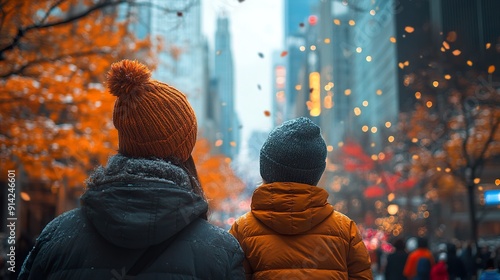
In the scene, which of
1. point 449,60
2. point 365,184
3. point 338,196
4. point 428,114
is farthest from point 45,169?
point 338,196

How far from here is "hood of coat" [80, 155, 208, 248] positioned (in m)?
2.27

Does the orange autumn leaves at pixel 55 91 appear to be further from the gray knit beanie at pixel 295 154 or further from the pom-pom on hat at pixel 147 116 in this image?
the pom-pom on hat at pixel 147 116

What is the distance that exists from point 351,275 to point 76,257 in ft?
4.93

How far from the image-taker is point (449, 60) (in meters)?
18.1

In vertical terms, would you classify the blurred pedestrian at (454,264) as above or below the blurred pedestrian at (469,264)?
above

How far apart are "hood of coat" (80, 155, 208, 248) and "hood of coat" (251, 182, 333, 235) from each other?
94 centimetres

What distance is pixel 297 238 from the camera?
3371 millimetres

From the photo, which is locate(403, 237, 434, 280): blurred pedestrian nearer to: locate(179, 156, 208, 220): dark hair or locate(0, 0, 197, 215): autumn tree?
locate(0, 0, 197, 215): autumn tree

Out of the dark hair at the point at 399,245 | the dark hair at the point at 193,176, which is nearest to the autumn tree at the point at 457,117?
the dark hair at the point at 399,245

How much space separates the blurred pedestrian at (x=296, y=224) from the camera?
331cm

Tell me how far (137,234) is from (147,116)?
54cm

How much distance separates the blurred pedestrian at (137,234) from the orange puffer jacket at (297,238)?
80 cm

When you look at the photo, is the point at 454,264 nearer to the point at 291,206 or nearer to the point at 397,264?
the point at 397,264

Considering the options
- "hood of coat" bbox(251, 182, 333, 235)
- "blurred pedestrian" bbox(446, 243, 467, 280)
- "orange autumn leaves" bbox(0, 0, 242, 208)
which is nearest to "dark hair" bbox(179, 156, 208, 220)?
"hood of coat" bbox(251, 182, 333, 235)
